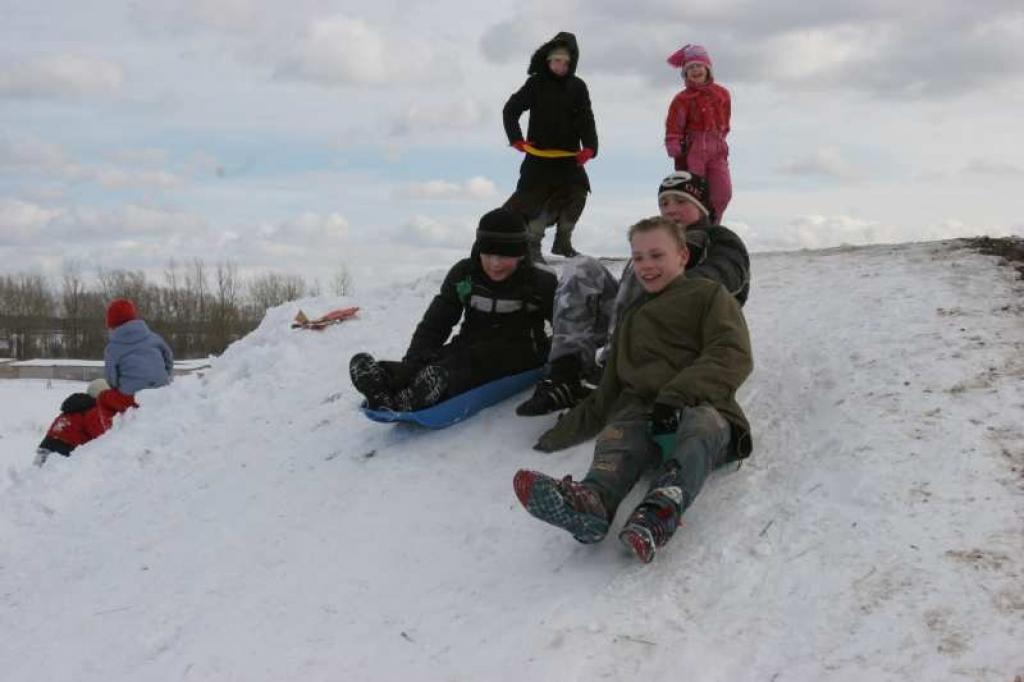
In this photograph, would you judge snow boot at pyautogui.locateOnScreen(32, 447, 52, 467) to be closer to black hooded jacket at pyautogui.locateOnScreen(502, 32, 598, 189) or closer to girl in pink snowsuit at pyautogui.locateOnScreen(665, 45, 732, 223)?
black hooded jacket at pyautogui.locateOnScreen(502, 32, 598, 189)

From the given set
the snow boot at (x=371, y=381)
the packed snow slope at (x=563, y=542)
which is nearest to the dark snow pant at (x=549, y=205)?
the packed snow slope at (x=563, y=542)

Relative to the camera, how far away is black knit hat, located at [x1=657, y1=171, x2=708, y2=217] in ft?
16.7

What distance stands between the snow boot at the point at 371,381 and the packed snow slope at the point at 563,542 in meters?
0.31

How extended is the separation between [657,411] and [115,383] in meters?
5.69

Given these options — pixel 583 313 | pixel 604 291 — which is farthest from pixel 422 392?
pixel 604 291

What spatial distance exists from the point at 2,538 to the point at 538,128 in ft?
16.3

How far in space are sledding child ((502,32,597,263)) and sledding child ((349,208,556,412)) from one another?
219 centimetres

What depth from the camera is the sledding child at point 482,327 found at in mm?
5270

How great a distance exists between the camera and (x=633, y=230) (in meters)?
4.36

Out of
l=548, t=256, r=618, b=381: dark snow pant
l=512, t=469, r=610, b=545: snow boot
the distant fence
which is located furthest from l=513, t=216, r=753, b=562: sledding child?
the distant fence

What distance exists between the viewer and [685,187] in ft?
16.8

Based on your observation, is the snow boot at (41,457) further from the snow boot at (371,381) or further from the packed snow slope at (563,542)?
the snow boot at (371,381)

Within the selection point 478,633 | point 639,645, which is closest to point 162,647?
point 478,633

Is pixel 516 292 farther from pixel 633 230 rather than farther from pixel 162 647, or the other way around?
pixel 162 647
